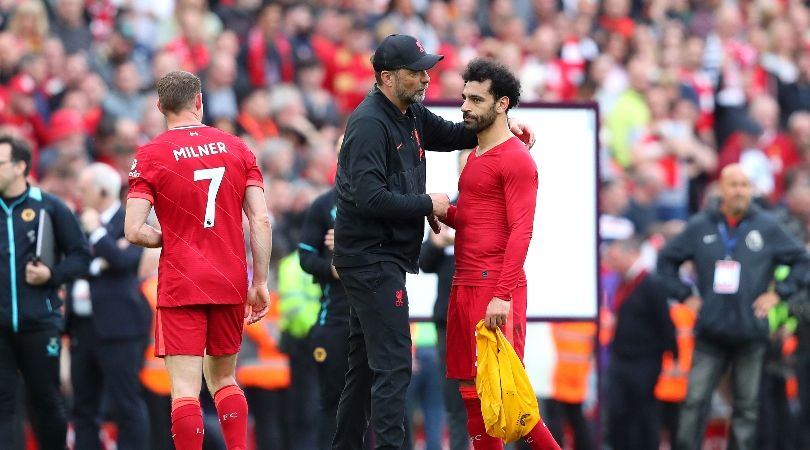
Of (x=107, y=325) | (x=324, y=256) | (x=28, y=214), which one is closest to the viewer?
(x=28, y=214)

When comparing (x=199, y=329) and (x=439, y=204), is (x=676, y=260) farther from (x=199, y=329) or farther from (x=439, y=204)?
(x=199, y=329)

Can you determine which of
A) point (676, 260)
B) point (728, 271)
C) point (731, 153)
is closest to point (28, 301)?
point (676, 260)

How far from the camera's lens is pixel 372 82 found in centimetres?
1909

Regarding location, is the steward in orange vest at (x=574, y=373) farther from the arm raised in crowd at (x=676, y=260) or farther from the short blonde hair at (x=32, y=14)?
the short blonde hair at (x=32, y=14)

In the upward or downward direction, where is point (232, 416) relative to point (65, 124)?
Answer: downward

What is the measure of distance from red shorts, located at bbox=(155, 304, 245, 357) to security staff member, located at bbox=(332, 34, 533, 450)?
0.66 meters

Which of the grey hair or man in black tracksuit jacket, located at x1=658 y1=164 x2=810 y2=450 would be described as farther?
man in black tracksuit jacket, located at x1=658 y1=164 x2=810 y2=450

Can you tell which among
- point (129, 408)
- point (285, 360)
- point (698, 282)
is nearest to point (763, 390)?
point (698, 282)

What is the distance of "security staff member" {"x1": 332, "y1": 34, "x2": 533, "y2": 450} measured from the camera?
8852mm

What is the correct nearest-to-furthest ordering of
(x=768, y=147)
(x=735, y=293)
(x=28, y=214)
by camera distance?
(x=28, y=214) → (x=735, y=293) → (x=768, y=147)

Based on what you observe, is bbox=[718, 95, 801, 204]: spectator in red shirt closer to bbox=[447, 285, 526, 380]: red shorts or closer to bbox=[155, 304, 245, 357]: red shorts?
bbox=[447, 285, 526, 380]: red shorts

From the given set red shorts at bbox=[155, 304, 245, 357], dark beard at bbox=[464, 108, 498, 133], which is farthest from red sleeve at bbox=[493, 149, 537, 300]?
red shorts at bbox=[155, 304, 245, 357]

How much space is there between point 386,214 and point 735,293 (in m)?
5.11

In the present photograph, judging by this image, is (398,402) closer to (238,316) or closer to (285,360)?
(238,316)
